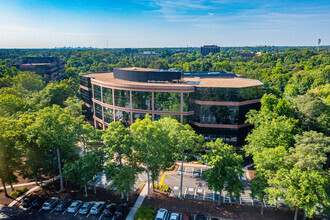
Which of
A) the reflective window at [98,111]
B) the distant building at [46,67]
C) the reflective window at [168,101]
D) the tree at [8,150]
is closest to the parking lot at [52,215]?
the tree at [8,150]

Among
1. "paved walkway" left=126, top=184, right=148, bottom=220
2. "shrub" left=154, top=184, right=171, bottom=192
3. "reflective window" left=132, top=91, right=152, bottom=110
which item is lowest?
"paved walkway" left=126, top=184, right=148, bottom=220

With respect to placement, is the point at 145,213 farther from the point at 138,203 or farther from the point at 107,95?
the point at 107,95

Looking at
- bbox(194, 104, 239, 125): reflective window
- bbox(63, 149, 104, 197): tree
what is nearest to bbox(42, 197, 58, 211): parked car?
bbox(63, 149, 104, 197): tree

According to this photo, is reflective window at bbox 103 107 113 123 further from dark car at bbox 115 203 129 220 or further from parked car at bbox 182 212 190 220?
parked car at bbox 182 212 190 220

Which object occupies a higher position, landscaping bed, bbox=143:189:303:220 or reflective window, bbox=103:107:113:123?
reflective window, bbox=103:107:113:123

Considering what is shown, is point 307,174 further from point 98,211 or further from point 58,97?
point 58,97

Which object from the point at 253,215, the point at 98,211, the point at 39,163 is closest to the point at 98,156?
the point at 98,211

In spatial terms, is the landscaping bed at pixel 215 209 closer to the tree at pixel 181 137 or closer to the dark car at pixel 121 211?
the tree at pixel 181 137
